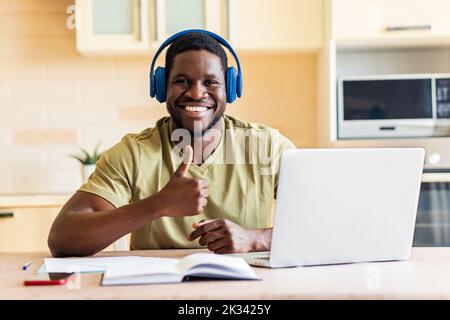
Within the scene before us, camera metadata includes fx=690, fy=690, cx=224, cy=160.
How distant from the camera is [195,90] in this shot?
6.17 ft

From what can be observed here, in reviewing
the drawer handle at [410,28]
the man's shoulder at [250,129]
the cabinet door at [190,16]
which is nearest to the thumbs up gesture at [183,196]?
the man's shoulder at [250,129]

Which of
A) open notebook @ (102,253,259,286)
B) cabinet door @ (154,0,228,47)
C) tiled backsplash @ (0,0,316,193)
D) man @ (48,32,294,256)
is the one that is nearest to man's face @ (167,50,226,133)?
man @ (48,32,294,256)

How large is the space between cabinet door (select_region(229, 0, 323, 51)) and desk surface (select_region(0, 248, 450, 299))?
1.77 m

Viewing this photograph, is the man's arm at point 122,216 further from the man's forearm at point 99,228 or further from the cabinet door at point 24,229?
the cabinet door at point 24,229

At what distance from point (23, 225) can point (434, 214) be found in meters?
1.70

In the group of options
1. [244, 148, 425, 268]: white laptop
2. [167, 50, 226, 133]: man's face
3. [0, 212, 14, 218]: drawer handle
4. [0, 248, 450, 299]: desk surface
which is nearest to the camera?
[0, 248, 450, 299]: desk surface

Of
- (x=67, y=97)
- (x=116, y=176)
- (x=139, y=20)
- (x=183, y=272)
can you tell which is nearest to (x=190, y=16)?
(x=139, y=20)

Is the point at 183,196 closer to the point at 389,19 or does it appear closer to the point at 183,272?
the point at 183,272

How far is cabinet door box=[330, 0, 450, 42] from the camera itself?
285cm

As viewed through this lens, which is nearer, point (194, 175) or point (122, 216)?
point (122, 216)

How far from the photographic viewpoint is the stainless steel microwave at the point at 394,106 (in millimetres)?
2871

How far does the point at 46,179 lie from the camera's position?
3.21m

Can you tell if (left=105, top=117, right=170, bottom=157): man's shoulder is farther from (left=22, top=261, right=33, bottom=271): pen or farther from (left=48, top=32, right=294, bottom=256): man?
(left=22, top=261, right=33, bottom=271): pen

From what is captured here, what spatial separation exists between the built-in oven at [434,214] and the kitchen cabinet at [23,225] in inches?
59.9
